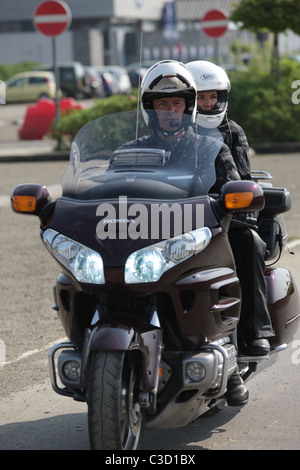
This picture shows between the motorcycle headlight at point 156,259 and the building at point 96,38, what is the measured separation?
58.2 m

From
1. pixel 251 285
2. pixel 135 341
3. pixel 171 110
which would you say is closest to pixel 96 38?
pixel 171 110

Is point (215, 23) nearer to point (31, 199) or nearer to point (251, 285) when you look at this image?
point (251, 285)

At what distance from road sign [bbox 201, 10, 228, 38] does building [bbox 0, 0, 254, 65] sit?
40060 mm

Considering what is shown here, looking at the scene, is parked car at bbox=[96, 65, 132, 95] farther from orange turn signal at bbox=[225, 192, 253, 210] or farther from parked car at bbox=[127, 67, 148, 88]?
orange turn signal at bbox=[225, 192, 253, 210]

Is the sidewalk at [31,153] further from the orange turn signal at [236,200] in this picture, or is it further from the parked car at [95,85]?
the parked car at [95,85]

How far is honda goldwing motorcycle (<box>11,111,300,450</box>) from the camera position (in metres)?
4.09

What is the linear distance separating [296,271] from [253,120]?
40.2 ft

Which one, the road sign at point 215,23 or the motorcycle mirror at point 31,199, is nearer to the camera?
the motorcycle mirror at point 31,199

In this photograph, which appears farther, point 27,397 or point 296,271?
point 296,271

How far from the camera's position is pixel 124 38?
6925 centimetres

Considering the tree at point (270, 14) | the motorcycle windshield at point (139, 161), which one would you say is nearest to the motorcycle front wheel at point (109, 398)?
the motorcycle windshield at point (139, 161)

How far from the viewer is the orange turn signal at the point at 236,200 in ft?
14.3
